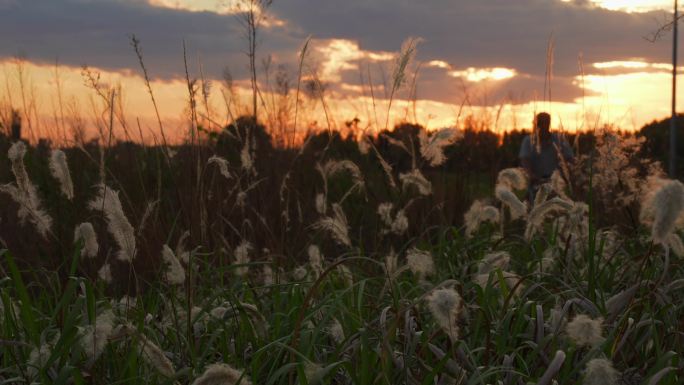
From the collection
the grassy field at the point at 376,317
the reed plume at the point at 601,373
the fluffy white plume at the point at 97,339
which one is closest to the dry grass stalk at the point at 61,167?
the grassy field at the point at 376,317

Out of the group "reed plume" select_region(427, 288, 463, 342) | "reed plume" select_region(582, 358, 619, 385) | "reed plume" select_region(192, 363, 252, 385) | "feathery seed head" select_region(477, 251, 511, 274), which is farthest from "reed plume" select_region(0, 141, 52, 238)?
"reed plume" select_region(582, 358, 619, 385)

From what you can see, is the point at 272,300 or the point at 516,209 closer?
the point at 516,209

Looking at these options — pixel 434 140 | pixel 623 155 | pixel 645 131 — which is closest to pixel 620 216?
pixel 623 155

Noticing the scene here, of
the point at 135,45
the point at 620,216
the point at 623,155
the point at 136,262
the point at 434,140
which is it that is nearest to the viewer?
the point at 135,45

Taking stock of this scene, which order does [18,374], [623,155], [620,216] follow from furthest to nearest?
[620,216] → [623,155] → [18,374]

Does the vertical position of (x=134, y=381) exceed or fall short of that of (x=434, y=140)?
it falls short

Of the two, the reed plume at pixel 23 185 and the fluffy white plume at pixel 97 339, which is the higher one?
the reed plume at pixel 23 185

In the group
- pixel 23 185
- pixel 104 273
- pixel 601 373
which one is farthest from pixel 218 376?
pixel 104 273

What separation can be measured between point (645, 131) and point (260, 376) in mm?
16937

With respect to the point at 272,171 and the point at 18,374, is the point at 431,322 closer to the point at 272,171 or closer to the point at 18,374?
the point at 18,374

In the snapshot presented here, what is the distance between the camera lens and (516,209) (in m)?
2.48

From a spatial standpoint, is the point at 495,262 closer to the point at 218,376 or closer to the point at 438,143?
the point at 438,143

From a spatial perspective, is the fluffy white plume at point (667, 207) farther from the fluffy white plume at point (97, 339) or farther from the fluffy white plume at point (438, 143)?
the fluffy white plume at point (438, 143)

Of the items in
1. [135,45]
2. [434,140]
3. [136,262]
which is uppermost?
[135,45]
